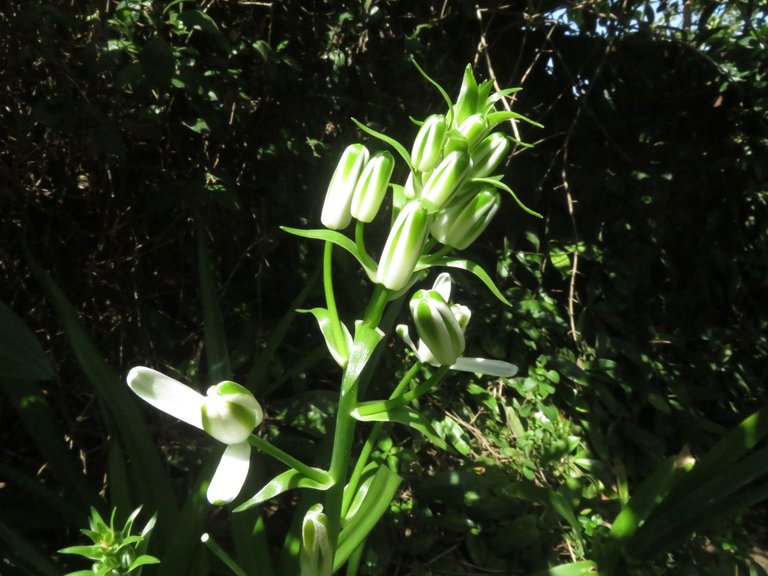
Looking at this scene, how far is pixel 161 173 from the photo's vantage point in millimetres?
1564

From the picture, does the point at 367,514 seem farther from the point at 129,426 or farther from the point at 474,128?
the point at 474,128

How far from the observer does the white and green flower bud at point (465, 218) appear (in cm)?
72

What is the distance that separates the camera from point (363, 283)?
A: 1676 millimetres

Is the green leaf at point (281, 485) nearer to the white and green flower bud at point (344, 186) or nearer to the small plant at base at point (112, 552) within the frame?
the small plant at base at point (112, 552)

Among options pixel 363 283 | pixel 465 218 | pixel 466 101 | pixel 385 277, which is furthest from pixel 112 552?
pixel 363 283

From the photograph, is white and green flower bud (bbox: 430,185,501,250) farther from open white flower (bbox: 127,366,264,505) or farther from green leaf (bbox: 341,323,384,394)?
open white flower (bbox: 127,366,264,505)

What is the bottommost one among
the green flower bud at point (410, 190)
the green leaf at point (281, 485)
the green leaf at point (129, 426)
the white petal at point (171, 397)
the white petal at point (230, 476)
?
the green leaf at point (129, 426)

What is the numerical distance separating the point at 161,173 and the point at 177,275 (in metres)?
0.28

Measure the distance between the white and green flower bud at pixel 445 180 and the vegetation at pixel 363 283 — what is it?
69 cm

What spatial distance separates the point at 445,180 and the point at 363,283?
994 millimetres

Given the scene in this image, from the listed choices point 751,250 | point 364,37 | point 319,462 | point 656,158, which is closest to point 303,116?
point 364,37

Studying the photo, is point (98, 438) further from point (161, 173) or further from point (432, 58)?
point (432, 58)

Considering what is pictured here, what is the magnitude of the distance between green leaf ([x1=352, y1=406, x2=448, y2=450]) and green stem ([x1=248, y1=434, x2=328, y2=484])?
88 millimetres

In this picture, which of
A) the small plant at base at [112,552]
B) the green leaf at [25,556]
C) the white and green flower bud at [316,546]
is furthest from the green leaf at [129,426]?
the white and green flower bud at [316,546]
